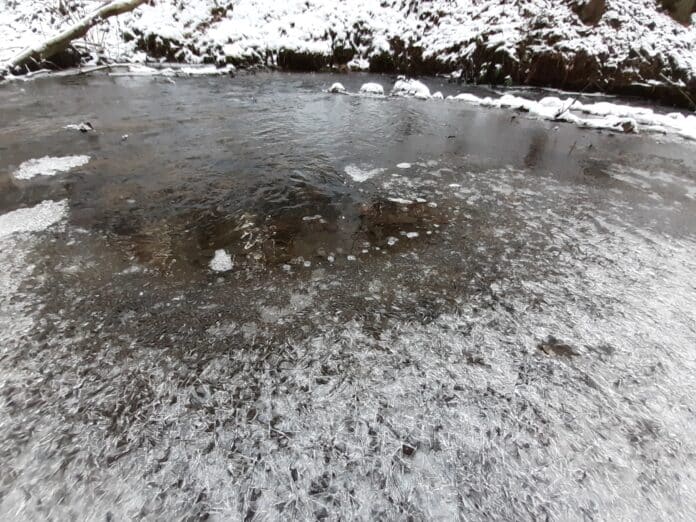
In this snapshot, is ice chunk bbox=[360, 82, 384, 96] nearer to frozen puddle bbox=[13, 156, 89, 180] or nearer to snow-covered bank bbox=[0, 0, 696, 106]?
snow-covered bank bbox=[0, 0, 696, 106]

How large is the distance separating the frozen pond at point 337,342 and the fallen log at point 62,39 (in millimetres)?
6633

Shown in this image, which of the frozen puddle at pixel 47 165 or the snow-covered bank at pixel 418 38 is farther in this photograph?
the snow-covered bank at pixel 418 38

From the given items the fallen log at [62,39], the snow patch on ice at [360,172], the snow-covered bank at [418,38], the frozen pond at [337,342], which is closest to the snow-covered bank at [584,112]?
the snow-covered bank at [418,38]

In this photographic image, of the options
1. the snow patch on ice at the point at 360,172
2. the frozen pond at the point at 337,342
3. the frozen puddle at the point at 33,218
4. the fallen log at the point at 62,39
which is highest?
the fallen log at the point at 62,39

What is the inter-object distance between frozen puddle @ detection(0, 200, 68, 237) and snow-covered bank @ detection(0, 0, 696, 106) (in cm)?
951

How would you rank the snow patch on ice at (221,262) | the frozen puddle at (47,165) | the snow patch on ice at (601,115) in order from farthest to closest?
Answer: the snow patch on ice at (601,115), the frozen puddle at (47,165), the snow patch on ice at (221,262)

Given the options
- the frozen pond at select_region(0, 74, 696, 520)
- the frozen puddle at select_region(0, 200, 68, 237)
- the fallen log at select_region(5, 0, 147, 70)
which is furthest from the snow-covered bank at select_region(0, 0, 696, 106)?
the frozen puddle at select_region(0, 200, 68, 237)

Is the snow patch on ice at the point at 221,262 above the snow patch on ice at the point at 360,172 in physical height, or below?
below

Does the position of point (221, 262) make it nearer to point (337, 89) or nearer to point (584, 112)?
point (337, 89)

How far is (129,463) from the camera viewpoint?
128 cm

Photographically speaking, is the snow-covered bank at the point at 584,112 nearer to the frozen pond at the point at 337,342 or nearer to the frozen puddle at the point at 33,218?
the frozen pond at the point at 337,342

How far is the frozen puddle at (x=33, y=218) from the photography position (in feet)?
8.42

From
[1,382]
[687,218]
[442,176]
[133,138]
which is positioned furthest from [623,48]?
[1,382]

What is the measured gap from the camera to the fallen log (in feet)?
26.6
